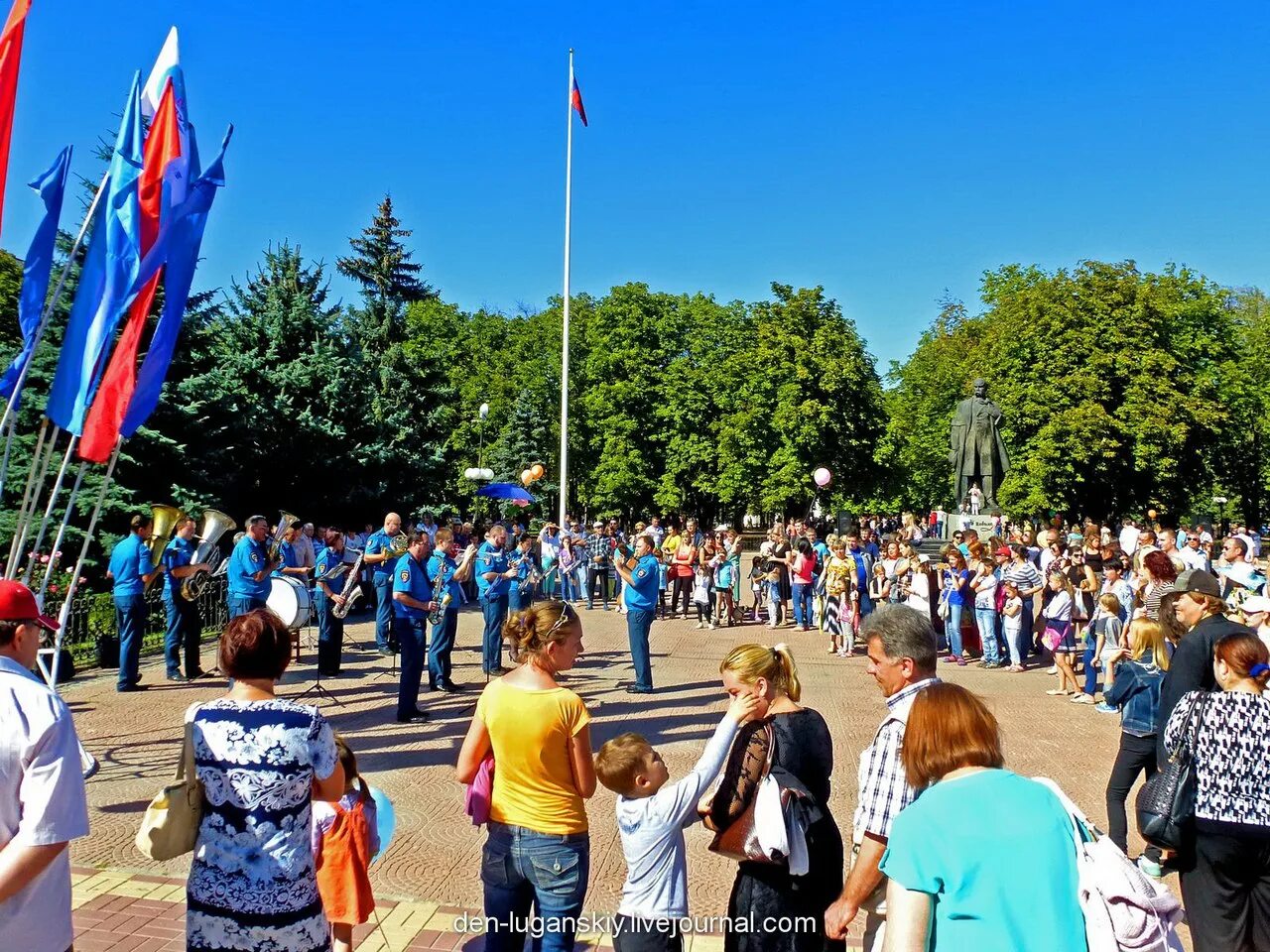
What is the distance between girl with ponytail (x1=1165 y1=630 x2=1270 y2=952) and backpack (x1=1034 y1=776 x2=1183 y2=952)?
2.11m

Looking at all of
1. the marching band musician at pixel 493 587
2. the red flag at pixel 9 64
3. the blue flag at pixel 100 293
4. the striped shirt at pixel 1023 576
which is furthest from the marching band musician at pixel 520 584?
the red flag at pixel 9 64

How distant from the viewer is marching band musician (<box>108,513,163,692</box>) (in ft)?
36.3

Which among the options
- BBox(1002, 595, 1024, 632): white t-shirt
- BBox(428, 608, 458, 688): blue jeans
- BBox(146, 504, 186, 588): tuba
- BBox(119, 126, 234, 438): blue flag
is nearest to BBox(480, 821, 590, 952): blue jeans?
BBox(119, 126, 234, 438): blue flag

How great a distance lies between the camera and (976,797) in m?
2.31

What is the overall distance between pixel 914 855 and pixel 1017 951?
0.30 meters

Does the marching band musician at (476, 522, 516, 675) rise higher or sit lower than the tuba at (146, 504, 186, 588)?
lower

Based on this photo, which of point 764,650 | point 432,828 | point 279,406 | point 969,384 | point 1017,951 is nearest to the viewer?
point 1017,951

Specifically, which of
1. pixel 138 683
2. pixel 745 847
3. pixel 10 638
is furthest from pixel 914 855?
pixel 138 683

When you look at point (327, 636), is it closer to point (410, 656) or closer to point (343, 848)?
point (410, 656)

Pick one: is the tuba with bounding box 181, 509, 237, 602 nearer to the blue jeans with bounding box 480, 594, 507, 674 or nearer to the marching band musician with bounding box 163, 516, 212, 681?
the marching band musician with bounding box 163, 516, 212, 681

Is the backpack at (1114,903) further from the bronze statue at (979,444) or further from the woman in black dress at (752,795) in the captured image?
the bronze statue at (979,444)

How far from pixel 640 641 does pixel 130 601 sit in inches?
237

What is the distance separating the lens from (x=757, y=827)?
310 centimetres

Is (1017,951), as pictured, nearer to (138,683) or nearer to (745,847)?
(745,847)
